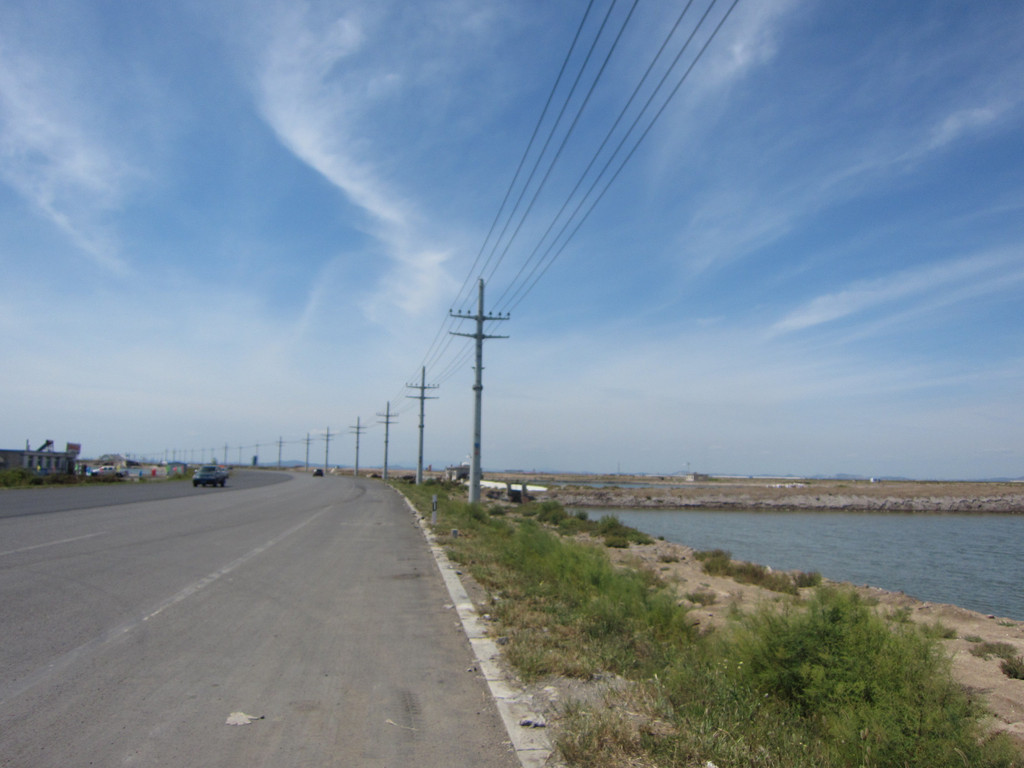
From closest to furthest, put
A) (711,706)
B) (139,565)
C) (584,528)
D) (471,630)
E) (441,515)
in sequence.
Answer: (711,706) < (471,630) < (139,565) < (441,515) < (584,528)

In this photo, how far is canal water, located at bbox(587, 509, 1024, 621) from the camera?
17766mm

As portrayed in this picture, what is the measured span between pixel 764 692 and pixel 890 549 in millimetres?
24785

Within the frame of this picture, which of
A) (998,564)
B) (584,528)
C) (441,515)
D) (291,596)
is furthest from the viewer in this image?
(584,528)

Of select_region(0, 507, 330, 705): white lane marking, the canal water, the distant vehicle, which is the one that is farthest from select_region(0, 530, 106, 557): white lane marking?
the distant vehicle

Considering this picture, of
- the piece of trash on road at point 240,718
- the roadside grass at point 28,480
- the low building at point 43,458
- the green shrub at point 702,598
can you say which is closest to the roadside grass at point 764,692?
the piece of trash on road at point 240,718

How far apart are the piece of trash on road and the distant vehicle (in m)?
51.5

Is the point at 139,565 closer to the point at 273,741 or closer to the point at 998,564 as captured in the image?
the point at 273,741

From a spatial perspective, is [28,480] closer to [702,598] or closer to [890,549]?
[702,598]

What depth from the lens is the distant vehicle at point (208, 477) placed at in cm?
5166

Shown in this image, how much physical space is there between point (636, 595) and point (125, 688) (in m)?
6.23

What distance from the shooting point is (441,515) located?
81.3 ft

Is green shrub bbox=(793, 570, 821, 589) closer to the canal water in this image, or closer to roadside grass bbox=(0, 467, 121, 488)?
the canal water

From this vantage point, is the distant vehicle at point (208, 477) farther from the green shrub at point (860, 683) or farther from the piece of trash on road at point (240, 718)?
the green shrub at point (860, 683)

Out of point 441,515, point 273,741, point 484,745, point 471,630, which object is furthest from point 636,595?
point 441,515
